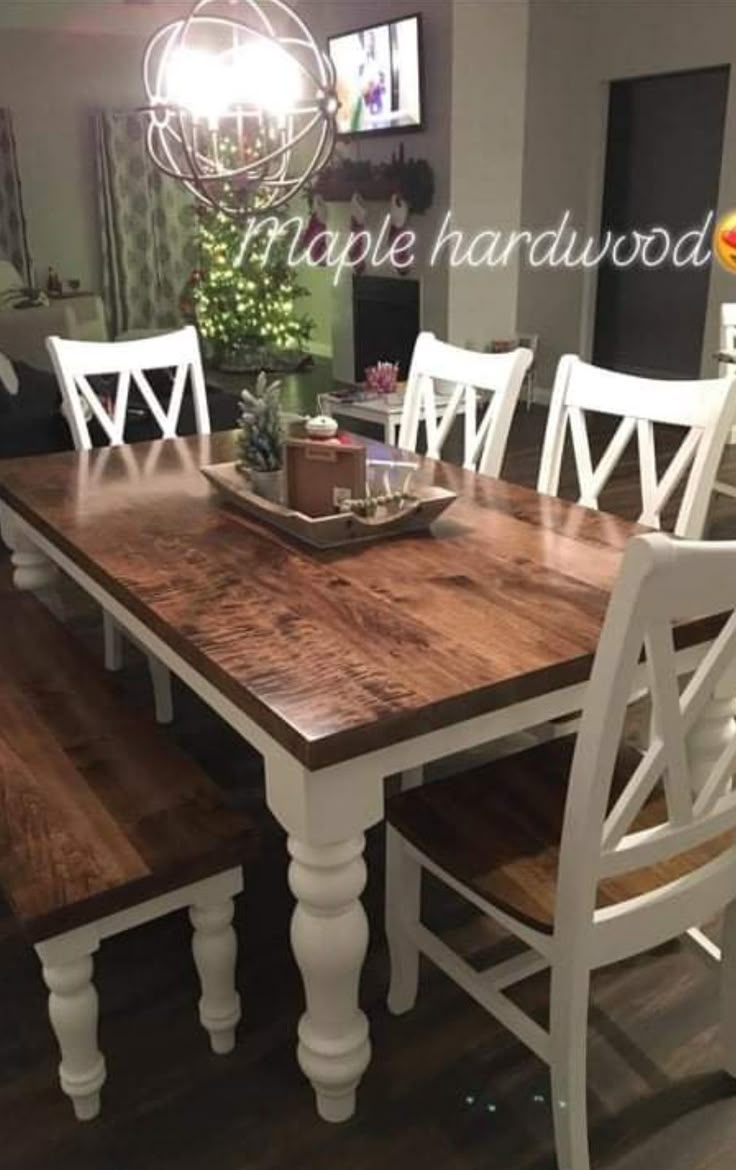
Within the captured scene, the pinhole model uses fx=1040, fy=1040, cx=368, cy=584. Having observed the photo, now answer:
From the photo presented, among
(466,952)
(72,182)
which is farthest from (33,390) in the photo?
(72,182)

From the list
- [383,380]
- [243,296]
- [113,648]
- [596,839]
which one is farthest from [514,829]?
[243,296]

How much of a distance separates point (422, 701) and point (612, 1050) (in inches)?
32.9

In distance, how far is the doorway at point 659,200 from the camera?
5941 mm

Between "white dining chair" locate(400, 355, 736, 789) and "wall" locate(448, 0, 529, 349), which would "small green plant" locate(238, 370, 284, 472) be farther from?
"wall" locate(448, 0, 529, 349)

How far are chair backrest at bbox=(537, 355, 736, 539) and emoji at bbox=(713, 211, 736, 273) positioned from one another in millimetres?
3762

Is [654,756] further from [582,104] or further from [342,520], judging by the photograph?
[582,104]

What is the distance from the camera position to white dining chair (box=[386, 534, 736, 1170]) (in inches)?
45.0

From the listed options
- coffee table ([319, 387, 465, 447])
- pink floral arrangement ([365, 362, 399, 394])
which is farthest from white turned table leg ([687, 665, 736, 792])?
pink floral arrangement ([365, 362, 399, 394])

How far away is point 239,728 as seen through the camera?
56.6 inches

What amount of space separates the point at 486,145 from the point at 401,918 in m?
5.75

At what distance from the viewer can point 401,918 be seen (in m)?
1.74

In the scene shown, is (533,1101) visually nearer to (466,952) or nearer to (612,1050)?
(612,1050)

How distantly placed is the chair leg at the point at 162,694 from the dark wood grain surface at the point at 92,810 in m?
A: 0.67

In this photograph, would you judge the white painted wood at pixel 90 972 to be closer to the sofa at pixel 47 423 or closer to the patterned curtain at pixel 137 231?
the sofa at pixel 47 423
